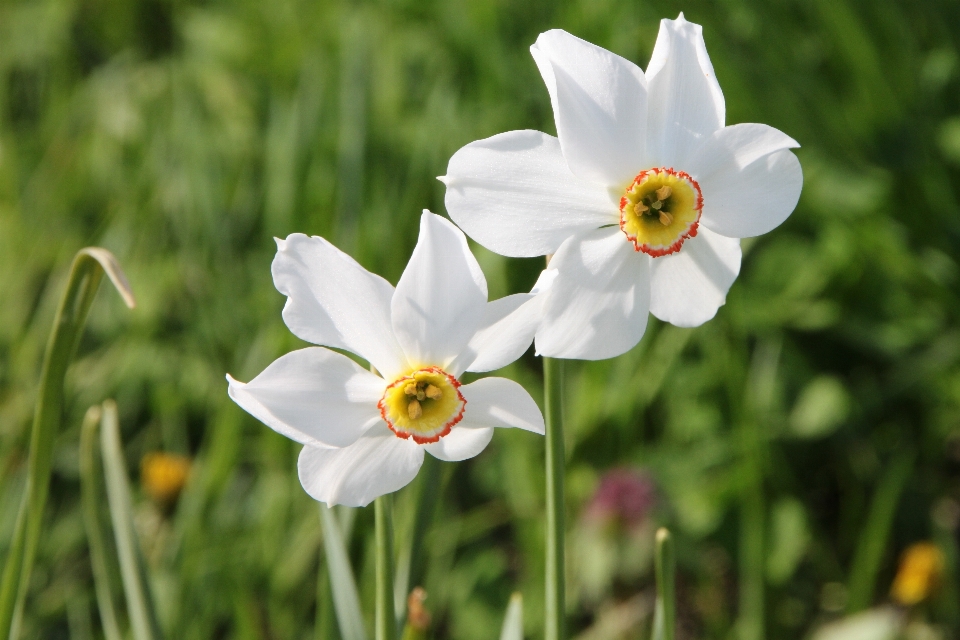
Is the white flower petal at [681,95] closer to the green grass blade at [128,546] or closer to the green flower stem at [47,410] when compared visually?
the green flower stem at [47,410]

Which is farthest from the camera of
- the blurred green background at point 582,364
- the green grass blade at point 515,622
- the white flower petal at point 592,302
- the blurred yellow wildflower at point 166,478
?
the blurred yellow wildflower at point 166,478

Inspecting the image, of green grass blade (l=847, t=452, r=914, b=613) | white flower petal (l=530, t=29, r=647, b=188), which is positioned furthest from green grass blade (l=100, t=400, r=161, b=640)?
green grass blade (l=847, t=452, r=914, b=613)

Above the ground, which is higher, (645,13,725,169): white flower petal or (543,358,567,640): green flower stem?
(645,13,725,169): white flower petal

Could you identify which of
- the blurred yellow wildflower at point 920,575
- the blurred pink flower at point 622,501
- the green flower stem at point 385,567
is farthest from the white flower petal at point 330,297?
the blurred yellow wildflower at point 920,575

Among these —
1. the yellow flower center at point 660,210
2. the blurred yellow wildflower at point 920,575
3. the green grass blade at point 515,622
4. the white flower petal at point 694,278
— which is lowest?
the blurred yellow wildflower at point 920,575

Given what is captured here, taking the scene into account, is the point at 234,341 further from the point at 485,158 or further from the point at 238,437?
the point at 485,158

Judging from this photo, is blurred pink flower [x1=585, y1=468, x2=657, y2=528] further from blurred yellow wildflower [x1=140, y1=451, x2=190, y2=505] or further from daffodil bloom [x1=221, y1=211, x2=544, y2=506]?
daffodil bloom [x1=221, y1=211, x2=544, y2=506]

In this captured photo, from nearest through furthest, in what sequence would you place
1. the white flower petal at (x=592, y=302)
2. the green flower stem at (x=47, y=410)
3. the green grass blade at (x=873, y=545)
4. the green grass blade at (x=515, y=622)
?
the white flower petal at (x=592, y=302)
the green flower stem at (x=47, y=410)
the green grass blade at (x=515, y=622)
the green grass blade at (x=873, y=545)

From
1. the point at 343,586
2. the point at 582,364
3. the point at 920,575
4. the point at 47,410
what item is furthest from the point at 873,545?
the point at 47,410
